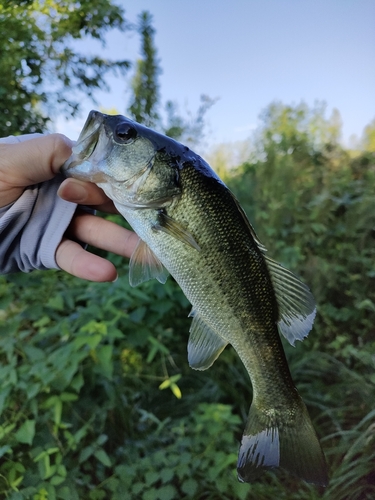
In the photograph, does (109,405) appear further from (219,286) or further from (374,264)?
(374,264)

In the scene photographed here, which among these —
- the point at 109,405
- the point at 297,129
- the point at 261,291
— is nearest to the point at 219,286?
the point at 261,291

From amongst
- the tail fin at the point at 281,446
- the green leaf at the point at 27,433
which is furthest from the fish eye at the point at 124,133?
the green leaf at the point at 27,433

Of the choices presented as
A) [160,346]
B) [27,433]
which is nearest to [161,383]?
[160,346]

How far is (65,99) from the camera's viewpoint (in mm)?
3072

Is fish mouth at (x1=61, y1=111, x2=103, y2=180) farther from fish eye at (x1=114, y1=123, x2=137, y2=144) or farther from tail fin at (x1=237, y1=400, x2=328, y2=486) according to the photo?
tail fin at (x1=237, y1=400, x2=328, y2=486)

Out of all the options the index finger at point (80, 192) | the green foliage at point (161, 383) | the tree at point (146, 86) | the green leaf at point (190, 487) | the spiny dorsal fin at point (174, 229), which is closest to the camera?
the spiny dorsal fin at point (174, 229)

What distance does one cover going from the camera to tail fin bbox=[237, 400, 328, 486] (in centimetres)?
105

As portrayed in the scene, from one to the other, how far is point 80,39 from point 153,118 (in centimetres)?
111

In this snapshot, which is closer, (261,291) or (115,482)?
(261,291)

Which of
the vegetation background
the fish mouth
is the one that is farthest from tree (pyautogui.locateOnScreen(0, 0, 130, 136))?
the fish mouth

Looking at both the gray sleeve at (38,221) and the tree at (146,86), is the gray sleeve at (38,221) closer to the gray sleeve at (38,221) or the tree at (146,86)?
the gray sleeve at (38,221)

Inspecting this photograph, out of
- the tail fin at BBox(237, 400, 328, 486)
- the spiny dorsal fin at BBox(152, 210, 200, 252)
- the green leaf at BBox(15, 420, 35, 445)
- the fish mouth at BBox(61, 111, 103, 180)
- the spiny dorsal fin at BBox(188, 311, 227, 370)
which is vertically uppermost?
the fish mouth at BBox(61, 111, 103, 180)

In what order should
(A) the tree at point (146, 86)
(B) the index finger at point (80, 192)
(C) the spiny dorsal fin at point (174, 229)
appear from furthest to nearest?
(A) the tree at point (146, 86) < (B) the index finger at point (80, 192) < (C) the spiny dorsal fin at point (174, 229)

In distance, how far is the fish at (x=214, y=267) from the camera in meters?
0.97
